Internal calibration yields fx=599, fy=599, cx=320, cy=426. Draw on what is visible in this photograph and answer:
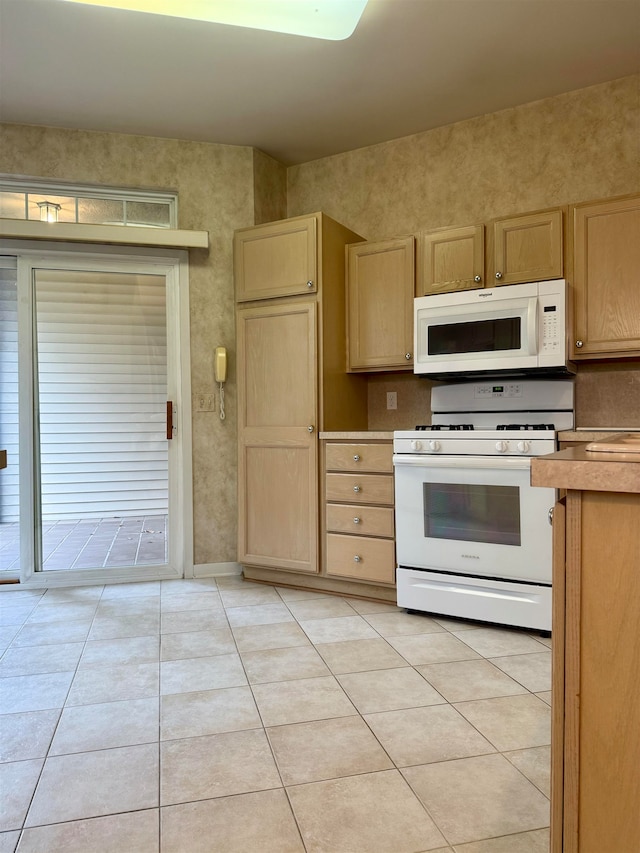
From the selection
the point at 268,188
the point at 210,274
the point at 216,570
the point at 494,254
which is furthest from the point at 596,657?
the point at 268,188

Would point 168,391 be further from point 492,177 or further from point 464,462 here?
point 492,177

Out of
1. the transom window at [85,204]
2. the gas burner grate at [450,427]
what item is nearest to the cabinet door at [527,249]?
the gas burner grate at [450,427]

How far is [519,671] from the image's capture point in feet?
7.40

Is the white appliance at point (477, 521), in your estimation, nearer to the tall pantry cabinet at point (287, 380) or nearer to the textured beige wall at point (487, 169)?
the tall pantry cabinet at point (287, 380)

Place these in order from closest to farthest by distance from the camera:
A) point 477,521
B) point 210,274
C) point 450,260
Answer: point 477,521
point 450,260
point 210,274

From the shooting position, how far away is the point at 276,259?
3441 mm

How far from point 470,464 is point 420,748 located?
1.35 m

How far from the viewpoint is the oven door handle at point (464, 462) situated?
265cm

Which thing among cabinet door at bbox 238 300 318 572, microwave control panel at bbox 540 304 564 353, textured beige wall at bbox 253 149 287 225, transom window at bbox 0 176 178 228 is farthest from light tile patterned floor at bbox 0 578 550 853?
textured beige wall at bbox 253 149 287 225

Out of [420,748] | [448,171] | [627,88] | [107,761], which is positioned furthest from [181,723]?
[627,88]

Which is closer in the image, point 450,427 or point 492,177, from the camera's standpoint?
point 450,427

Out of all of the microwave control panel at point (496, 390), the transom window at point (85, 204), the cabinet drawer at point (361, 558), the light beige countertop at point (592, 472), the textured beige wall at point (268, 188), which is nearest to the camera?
the light beige countertop at point (592, 472)

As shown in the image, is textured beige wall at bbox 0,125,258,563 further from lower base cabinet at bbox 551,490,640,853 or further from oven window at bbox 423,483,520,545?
lower base cabinet at bbox 551,490,640,853

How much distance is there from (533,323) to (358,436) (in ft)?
3.38
